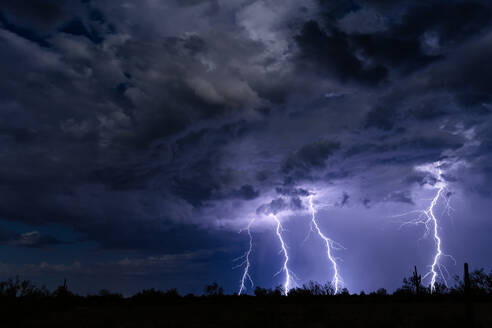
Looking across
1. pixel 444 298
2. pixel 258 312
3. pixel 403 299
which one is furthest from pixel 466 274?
pixel 444 298

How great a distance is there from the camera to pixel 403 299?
27.2 m

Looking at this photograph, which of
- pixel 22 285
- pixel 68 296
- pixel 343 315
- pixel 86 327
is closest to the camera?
pixel 86 327

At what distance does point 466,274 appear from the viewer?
1467 centimetres

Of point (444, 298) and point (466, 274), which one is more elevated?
point (466, 274)

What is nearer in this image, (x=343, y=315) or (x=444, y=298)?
(x=343, y=315)

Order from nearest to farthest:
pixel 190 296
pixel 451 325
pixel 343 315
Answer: pixel 451 325, pixel 343 315, pixel 190 296

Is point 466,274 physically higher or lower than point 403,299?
higher

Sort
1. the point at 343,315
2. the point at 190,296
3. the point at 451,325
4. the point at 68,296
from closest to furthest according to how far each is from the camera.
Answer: the point at 451,325 < the point at 343,315 < the point at 68,296 < the point at 190,296

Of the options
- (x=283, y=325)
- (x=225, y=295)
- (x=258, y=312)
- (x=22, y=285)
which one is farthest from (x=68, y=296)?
(x=283, y=325)

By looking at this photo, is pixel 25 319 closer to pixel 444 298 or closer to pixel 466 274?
pixel 466 274

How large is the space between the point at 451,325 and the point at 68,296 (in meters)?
23.7

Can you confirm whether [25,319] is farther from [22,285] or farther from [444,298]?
[444,298]

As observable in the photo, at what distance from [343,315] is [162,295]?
14780mm

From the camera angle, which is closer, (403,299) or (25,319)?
(25,319)
